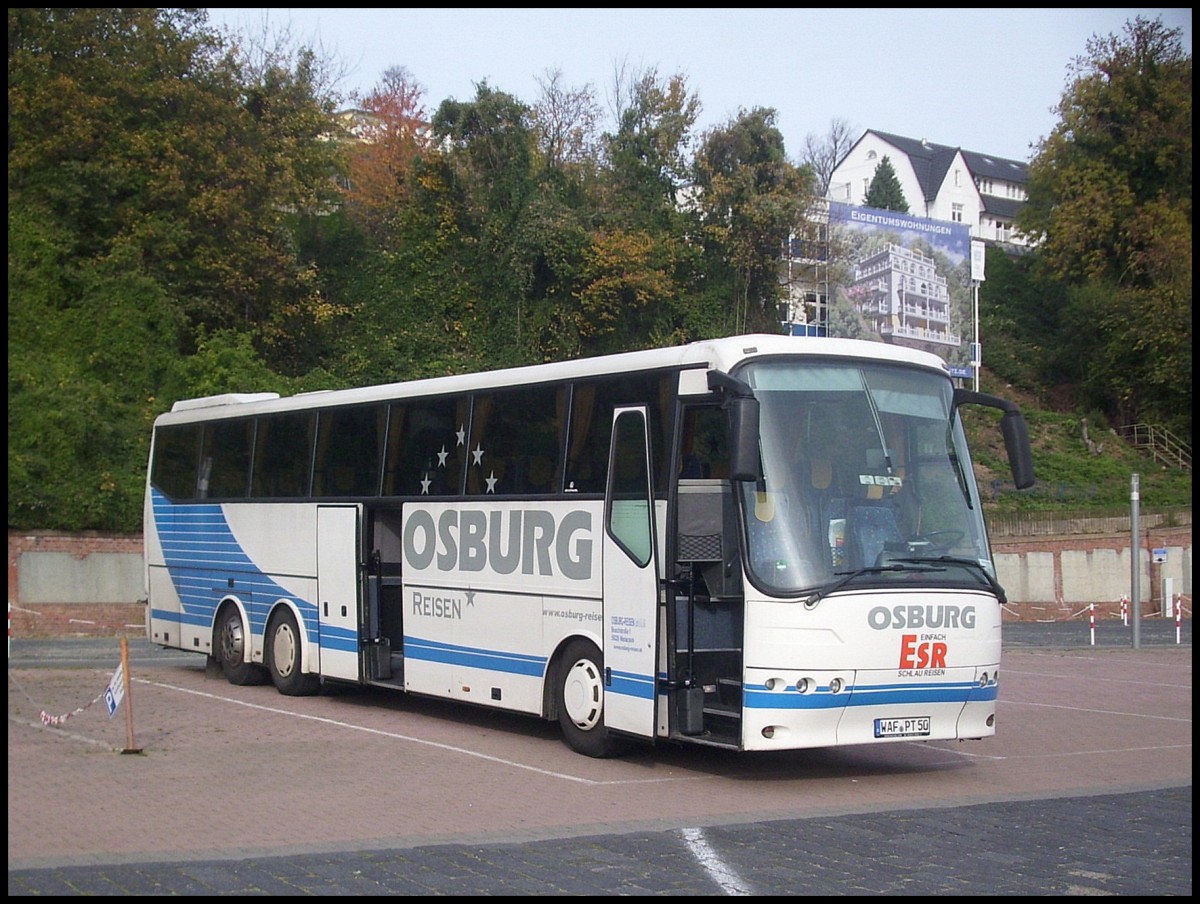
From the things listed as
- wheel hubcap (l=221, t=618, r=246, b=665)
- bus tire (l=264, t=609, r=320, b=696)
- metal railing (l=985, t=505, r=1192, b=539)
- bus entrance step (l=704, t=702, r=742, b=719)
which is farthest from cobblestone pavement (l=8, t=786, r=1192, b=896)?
metal railing (l=985, t=505, r=1192, b=539)

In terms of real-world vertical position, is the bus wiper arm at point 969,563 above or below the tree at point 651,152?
below

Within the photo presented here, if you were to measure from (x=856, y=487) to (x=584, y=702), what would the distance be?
327 centimetres

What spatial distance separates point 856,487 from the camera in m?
11.6

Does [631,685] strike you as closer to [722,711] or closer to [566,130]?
[722,711]

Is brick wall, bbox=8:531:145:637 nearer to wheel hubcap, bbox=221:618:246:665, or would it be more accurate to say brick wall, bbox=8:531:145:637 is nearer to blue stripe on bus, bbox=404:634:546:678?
wheel hubcap, bbox=221:618:246:665

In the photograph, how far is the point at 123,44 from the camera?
121 feet

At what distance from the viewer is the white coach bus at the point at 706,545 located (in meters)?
11.4

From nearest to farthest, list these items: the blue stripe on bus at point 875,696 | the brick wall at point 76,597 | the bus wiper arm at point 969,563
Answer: the blue stripe on bus at point 875,696 < the bus wiper arm at point 969,563 < the brick wall at point 76,597

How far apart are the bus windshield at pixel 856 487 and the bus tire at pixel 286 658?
8.34 m

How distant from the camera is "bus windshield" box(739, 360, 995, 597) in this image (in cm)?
1142

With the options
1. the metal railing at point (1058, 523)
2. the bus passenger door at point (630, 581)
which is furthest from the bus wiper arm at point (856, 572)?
the metal railing at point (1058, 523)

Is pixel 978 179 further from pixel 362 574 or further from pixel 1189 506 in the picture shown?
pixel 362 574

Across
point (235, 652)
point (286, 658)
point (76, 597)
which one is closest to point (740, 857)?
point (286, 658)

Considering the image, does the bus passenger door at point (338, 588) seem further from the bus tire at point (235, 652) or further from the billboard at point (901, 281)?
the billboard at point (901, 281)
